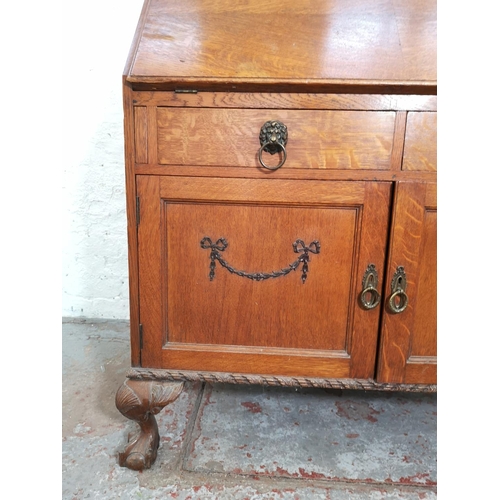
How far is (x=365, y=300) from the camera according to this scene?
1.13m

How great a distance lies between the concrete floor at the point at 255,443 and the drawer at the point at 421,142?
0.89 metres

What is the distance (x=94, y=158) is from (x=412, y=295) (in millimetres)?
1503

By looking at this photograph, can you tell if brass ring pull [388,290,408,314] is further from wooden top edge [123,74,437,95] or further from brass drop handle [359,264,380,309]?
wooden top edge [123,74,437,95]

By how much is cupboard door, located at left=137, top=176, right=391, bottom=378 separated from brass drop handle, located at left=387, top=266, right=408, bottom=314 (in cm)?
4

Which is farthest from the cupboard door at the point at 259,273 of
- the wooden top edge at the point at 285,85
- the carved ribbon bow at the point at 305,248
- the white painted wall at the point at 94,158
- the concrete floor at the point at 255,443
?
the white painted wall at the point at 94,158

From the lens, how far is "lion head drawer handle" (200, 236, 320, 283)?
3.65 ft

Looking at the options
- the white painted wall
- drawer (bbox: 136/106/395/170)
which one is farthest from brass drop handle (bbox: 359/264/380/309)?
the white painted wall

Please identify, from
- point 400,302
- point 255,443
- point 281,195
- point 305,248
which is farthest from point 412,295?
point 255,443

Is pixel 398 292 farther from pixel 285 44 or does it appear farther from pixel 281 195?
pixel 285 44

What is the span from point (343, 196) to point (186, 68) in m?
0.49

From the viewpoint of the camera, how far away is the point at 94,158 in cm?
197

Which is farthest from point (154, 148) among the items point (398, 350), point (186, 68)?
point (398, 350)

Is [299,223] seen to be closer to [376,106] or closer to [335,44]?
[376,106]

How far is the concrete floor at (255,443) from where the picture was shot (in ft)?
4.00
